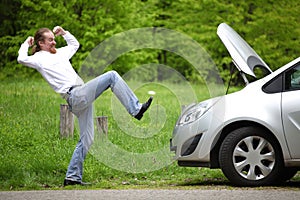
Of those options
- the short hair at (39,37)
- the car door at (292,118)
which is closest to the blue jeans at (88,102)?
the short hair at (39,37)

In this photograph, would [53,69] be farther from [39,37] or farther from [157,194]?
[157,194]

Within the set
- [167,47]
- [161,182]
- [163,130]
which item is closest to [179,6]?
[167,47]

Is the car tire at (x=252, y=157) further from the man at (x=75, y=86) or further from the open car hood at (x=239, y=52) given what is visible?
the man at (x=75, y=86)

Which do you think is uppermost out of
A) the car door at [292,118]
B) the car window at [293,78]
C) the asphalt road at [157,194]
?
the car window at [293,78]

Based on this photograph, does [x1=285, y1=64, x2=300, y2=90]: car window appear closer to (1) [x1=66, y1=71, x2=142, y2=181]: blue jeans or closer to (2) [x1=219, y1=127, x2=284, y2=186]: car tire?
(2) [x1=219, y1=127, x2=284, y2=186]: car tire

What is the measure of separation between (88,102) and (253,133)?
1898mm

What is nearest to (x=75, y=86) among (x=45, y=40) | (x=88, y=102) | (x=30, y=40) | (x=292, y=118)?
(x=88, y=102)

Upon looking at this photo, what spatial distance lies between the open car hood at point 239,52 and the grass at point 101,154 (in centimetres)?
118

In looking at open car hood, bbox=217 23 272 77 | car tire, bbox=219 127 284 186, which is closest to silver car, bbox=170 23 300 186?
car tire, bbox=219 127 284 186

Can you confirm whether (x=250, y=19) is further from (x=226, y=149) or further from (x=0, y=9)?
(x=226, y=149)

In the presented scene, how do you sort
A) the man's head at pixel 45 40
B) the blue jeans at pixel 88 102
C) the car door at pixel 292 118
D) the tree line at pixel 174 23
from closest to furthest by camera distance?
the car door at pixel 292 118
the blue jeans at pixel 88 102
the man's head at pixel 45 40
the tree line at pixel 174 23

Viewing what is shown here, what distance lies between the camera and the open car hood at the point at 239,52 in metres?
9.62

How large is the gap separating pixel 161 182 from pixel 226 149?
46.4 inches

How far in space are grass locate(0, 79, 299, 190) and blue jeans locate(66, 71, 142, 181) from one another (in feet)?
1.18
